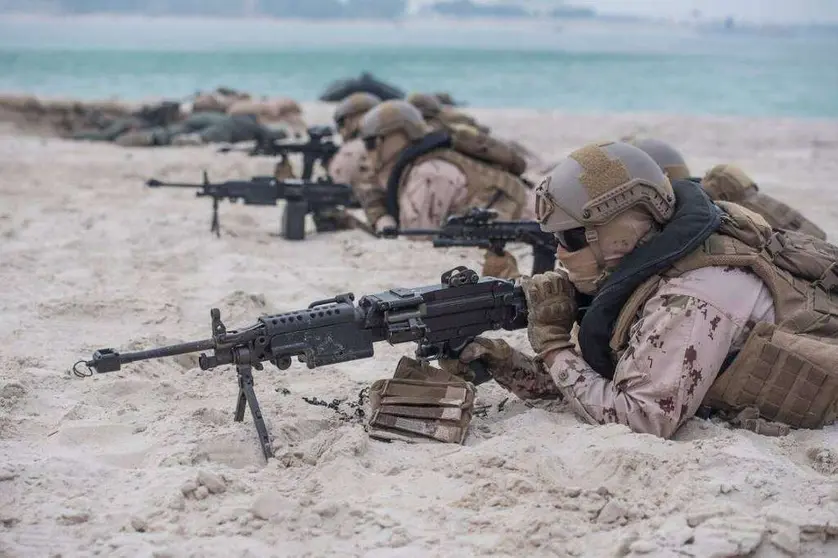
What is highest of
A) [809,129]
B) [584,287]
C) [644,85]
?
[584,287]

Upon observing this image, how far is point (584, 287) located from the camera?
426 cm

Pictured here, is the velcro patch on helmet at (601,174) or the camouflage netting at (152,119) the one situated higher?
the velcro patch on helmet at (601,174)

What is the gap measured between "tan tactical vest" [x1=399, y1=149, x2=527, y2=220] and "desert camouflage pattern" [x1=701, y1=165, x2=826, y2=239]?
1.97m

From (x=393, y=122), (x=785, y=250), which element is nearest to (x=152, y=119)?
(x=393, y=122)

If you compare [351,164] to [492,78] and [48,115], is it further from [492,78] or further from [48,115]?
[492,78]

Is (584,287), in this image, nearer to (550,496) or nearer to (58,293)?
(550,496)

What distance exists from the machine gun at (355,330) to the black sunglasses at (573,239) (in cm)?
33

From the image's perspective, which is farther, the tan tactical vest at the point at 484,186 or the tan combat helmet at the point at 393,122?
the tan combat helmet at the point at 393,122

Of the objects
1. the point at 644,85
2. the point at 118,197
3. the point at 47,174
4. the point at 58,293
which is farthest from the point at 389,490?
the point at 644,85

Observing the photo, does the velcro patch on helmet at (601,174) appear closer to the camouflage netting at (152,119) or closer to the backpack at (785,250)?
the backpack at (785,250)

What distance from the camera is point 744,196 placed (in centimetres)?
632

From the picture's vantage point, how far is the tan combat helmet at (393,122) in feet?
27.8

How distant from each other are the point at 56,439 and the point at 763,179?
10.8 m

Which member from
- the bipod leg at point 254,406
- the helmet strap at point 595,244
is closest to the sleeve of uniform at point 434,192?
the helmet strap at point 595,244
